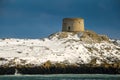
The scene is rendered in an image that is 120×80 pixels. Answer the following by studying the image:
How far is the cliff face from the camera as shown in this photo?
101m

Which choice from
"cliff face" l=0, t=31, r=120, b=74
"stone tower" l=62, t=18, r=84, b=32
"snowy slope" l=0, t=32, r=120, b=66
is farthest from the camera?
"stone tower" l=62, t=18, r=84, b=32

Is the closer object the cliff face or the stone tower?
the cliff face

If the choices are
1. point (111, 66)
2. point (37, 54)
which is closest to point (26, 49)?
point (37, 54)

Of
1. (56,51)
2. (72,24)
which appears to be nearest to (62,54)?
(56,51)

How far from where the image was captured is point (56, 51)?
108875mm

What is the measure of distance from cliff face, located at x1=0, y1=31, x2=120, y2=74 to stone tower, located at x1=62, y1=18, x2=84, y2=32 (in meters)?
2.92

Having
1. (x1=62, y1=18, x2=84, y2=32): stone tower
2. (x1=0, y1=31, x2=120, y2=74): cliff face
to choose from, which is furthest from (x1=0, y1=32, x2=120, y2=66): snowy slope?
(x1=62, y1=18, x2=84, y2=32): stone tower

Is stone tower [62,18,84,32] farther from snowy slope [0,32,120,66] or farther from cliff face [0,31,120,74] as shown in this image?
snowy slope [0,32,120,66]

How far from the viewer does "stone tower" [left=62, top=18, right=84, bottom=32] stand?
12457cm

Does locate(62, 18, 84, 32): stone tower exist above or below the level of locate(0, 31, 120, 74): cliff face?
above

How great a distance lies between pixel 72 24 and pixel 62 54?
18.7 meters

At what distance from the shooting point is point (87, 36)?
11969 cm

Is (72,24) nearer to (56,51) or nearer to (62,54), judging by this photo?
(56,51)

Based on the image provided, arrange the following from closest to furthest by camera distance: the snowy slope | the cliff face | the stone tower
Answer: the cliff face, the snowy slope, the stone tower
